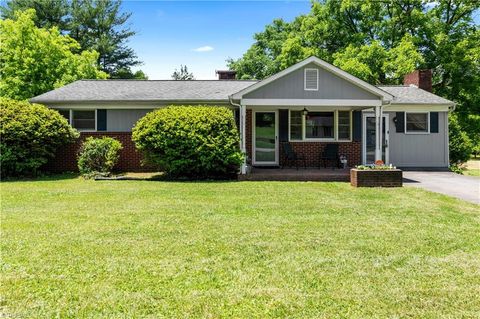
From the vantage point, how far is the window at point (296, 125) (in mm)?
14414

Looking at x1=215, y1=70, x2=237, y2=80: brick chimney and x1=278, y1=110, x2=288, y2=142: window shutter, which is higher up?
x1=215, y1=70, x2=237, y2=80: brick chimney

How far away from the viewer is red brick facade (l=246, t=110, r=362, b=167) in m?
14.3

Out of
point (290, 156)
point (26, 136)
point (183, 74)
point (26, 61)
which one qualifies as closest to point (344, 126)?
point (290, 156)

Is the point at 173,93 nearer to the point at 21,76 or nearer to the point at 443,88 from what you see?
the point at 21,76

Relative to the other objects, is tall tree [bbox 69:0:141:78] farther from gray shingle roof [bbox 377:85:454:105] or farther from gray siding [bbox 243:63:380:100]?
gray shingle roof [bbox 377:85:454:105]

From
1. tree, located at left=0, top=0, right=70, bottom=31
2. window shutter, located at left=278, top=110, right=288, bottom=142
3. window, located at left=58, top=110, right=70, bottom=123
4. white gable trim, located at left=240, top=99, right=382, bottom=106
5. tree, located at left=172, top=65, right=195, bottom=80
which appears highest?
tree, located at left=0, top=0, right=70, bottom=31

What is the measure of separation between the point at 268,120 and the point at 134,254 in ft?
35.4

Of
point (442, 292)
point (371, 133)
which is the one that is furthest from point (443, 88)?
point (442, 292)

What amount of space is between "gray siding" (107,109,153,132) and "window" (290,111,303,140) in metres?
5.84

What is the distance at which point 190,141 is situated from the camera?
1126cm

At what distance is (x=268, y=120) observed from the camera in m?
14.5

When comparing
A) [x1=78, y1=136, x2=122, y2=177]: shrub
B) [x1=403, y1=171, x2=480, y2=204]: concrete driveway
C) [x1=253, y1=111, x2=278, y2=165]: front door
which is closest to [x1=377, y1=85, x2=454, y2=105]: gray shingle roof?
[x1=403, y1=171, x2=480, y2=204]: concrete driveway

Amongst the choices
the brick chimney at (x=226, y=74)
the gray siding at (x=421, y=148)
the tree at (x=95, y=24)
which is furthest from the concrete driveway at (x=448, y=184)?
the tree at (x=95, y=24)

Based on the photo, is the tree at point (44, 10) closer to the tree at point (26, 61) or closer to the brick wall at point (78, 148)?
the tree at point (26, 61)
